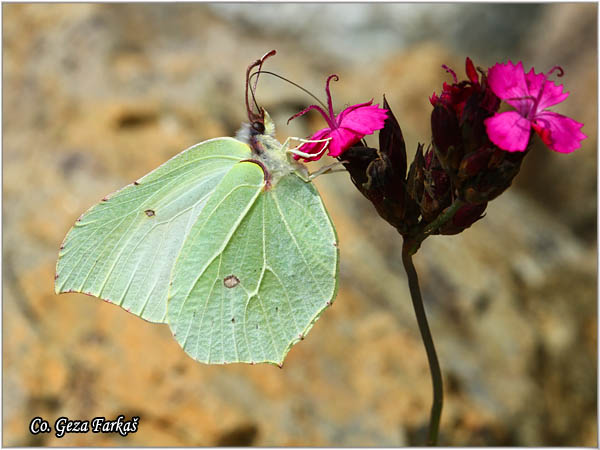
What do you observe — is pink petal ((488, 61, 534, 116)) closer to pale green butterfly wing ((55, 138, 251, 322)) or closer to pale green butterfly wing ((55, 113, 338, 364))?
pale green butterfly wing ((55, 113, 338, 364))

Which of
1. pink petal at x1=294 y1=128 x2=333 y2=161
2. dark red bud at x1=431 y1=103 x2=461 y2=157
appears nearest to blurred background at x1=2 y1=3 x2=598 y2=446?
pink petal at x1=294 y1=128 x2=333 y2=161

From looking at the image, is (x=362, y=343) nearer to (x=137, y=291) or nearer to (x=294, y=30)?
(x=137, y=291)

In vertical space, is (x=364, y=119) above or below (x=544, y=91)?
below

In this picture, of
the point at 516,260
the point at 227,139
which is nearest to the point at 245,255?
the point at 227,139

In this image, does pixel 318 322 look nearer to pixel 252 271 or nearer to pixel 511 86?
pixel 252 271

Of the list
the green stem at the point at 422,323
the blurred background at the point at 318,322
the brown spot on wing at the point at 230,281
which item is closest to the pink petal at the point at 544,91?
the green stem at the point at 422,323

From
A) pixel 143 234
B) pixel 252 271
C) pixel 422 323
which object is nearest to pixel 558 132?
pixel 422 323
